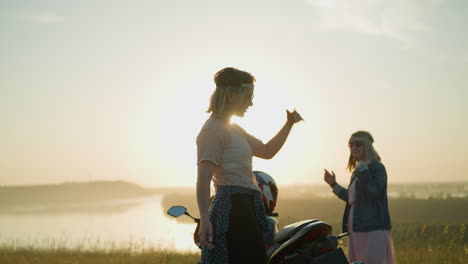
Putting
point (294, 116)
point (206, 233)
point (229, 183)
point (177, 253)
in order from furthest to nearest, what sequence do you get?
point (177, 253), point (294, 116), point (229, 183), point (206, 233)

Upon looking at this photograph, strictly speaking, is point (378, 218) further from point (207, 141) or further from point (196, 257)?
point (196, 257)

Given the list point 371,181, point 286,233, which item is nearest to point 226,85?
point 286,233

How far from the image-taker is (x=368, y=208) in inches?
246

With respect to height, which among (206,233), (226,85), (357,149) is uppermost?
(226,85)

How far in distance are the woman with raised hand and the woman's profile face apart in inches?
128

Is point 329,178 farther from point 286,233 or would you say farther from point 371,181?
point 286,233

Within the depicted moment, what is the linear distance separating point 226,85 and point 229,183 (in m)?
0.58

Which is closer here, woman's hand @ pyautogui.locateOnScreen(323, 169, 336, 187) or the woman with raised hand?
the woman with raised hand

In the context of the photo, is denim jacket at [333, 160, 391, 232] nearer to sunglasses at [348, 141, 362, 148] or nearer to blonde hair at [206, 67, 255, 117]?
sunglasses at [348, 141, 362, 148]

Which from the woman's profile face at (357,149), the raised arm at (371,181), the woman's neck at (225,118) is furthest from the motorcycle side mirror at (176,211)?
the woman's profile face at (357,149)

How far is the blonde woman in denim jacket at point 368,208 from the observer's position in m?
6.20

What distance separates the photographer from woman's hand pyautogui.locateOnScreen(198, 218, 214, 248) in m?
3.15

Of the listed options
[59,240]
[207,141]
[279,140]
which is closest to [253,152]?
[279,140]

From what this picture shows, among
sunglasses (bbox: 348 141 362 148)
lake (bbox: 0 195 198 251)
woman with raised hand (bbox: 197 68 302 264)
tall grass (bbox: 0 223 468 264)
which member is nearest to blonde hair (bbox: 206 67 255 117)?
woman with raised hand (bbox: 197 68 302 264)
